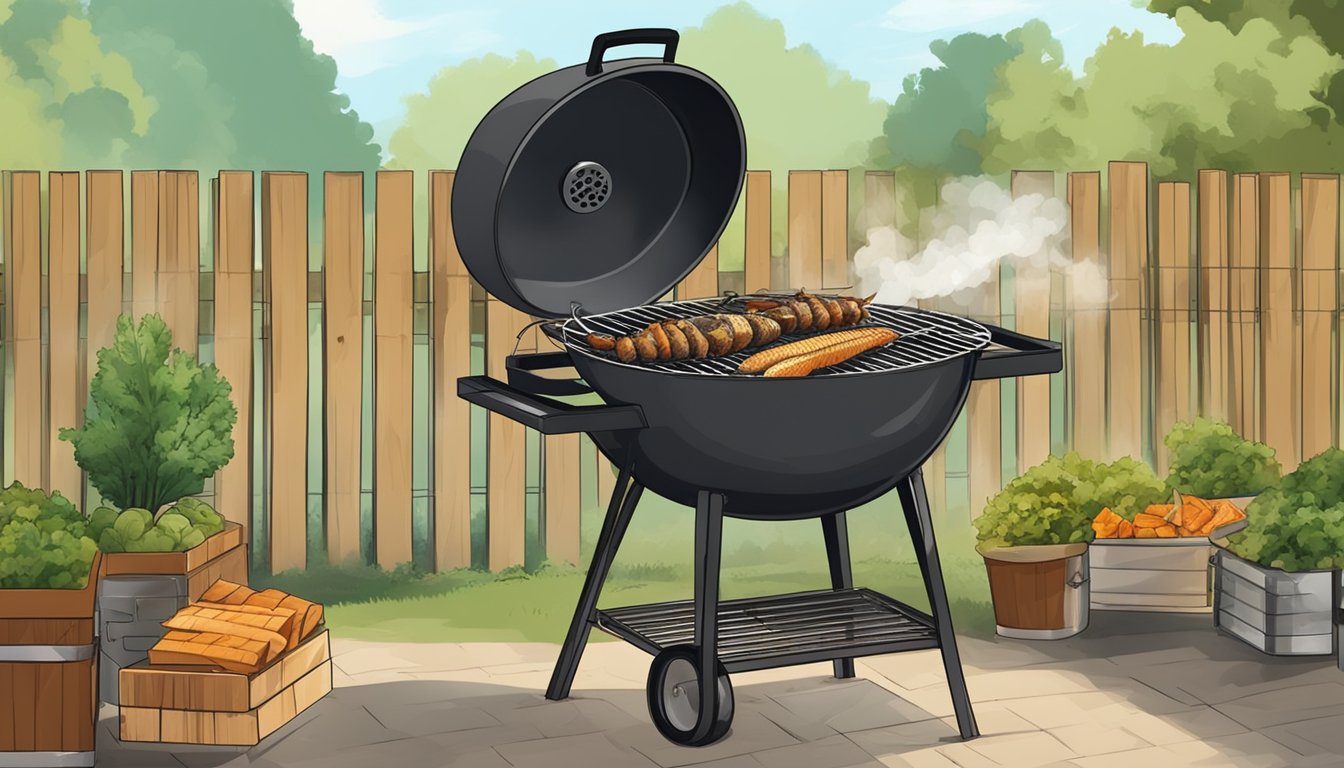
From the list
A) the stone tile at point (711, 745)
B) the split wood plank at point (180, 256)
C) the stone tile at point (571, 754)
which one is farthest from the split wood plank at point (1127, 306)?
the split wood plank at point (180, 256)

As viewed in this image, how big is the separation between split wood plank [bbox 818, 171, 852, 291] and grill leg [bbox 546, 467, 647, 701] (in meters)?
1.98

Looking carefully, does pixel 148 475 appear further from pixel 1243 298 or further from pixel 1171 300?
pixel 1243 298

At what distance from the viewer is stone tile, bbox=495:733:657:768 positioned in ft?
14.4

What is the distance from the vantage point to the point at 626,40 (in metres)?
4.45

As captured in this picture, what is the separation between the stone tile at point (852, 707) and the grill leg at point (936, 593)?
19cm

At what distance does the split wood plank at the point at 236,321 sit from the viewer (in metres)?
6.21

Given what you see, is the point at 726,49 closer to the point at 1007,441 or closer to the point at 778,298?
the point at 1007,441

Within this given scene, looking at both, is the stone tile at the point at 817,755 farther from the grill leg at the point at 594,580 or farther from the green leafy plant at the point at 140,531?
the green leafy plant at the point at 140,531

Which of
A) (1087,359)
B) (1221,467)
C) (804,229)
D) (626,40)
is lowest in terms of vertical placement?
(1221,467)

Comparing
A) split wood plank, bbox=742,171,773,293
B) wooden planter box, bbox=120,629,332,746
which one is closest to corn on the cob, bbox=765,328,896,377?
wooden planter box, bbox=120,629,332,746

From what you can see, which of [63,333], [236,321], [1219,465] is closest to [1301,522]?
[1219,465]

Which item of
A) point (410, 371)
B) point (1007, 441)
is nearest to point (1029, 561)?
point (410, 371)

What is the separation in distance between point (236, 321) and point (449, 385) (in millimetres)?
822

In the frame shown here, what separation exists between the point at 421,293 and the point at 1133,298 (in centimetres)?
286
